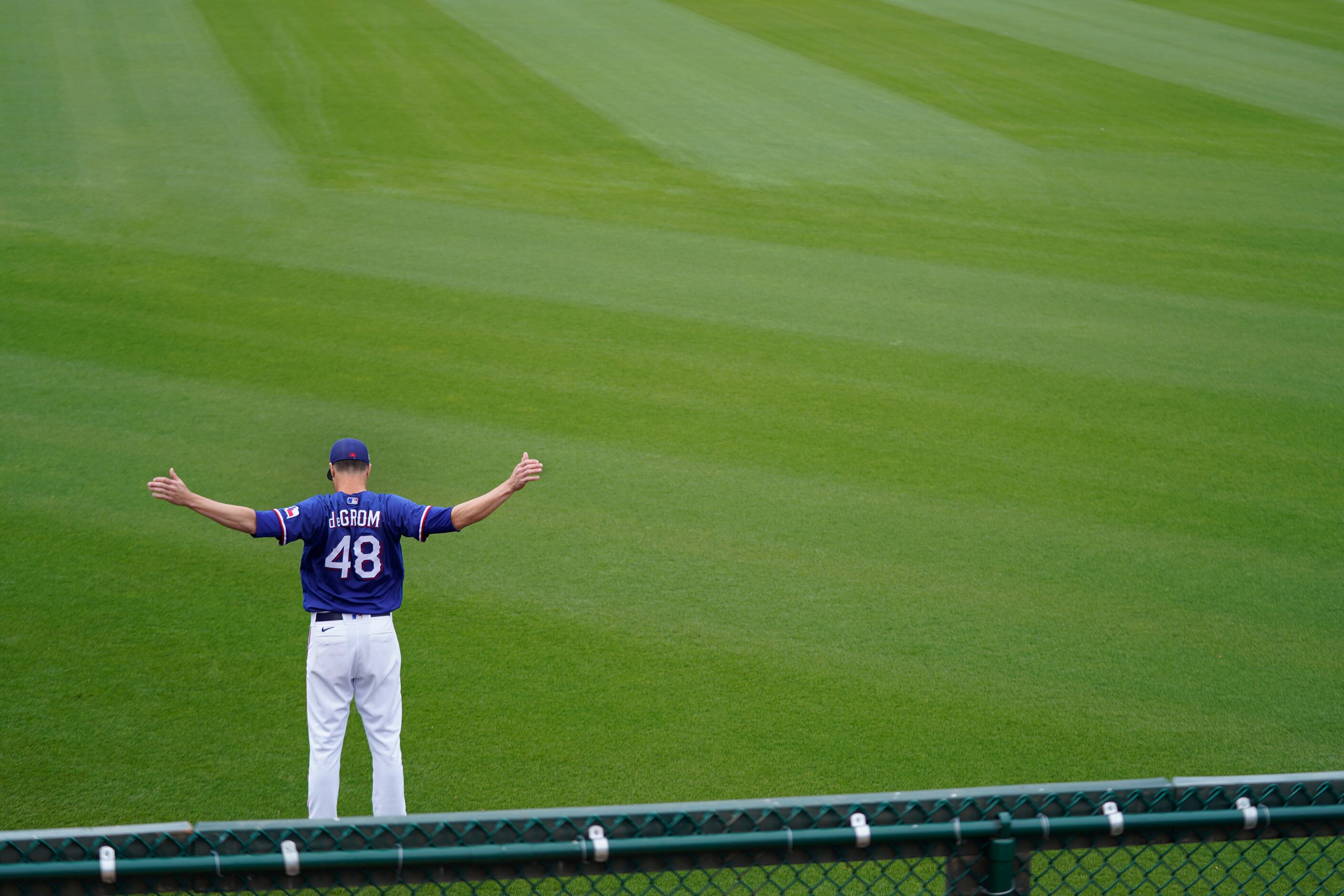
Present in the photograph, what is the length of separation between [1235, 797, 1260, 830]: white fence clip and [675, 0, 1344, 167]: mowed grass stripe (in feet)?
54.0

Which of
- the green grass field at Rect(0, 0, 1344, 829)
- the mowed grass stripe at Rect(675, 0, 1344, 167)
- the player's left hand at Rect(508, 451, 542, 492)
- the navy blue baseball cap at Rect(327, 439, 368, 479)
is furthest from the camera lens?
the mowed grass stripe at Rect(675, 0, 1344, 167)

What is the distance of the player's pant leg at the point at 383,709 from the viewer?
5.29 metres

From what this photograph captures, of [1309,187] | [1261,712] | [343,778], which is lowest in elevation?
[343,778]

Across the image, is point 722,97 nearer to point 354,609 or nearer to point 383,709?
point 354,609

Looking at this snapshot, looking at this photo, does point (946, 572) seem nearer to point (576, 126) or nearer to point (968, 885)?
point (968, 885)

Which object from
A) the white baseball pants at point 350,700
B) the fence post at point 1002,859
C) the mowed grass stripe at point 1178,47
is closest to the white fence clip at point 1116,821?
the fence post at point 1002,859

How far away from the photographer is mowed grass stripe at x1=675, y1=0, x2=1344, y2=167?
18.3m

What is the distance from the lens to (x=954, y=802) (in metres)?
2.80

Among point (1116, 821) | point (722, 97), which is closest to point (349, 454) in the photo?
point (1116, 821)

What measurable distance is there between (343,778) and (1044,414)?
6.48m

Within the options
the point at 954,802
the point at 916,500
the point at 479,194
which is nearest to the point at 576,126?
the point at 479,194

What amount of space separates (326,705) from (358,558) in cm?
64

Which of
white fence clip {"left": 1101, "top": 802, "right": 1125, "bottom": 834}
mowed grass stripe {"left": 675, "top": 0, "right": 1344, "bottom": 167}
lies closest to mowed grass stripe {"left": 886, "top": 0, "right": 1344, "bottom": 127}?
mowed grass stripe {"left": 675, "top": 0, "right": 1344, "bottom": 167}

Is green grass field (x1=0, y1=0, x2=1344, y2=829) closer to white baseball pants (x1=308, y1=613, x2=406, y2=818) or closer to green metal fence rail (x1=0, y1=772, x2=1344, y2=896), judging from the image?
white baseball pants (x1=308, y1=613, x2=406, y2=818)
